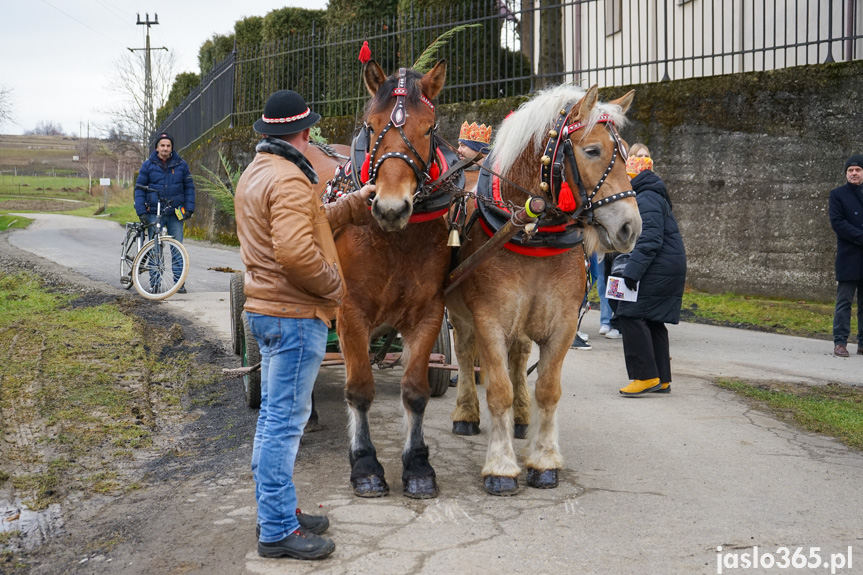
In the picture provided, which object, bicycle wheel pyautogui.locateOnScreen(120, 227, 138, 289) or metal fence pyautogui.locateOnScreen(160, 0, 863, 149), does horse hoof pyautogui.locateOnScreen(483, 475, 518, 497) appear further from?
bicycle wheel pyautogui.locateOnScreen(120, 227, 138, 289)

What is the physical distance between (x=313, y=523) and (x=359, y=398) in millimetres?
870

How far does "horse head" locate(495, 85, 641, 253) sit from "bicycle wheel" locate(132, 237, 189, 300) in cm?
759

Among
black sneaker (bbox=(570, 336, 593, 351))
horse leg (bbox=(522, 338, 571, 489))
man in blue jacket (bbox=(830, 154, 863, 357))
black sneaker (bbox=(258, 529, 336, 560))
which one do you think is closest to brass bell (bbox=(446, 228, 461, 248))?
horse leg (bbox=(522, 338, 571, 489))

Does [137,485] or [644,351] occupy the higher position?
[644,351]

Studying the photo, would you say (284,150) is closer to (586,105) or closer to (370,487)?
(586,105)

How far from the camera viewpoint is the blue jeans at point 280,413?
344 centimetres

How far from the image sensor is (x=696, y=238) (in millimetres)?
11898

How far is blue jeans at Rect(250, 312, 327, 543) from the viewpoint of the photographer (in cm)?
344

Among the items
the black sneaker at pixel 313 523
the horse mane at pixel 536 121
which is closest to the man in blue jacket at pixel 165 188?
the horse mane at pixel 536 121

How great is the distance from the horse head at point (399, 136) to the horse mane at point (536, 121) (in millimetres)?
488

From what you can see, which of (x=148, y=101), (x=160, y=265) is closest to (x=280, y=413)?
(x=160, y=265)

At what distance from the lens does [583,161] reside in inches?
168

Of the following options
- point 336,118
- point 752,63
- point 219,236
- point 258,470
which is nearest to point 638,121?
point 752,63

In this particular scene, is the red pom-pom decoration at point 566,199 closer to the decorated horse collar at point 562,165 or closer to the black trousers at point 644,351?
the decorated horse collar at point 562,165
